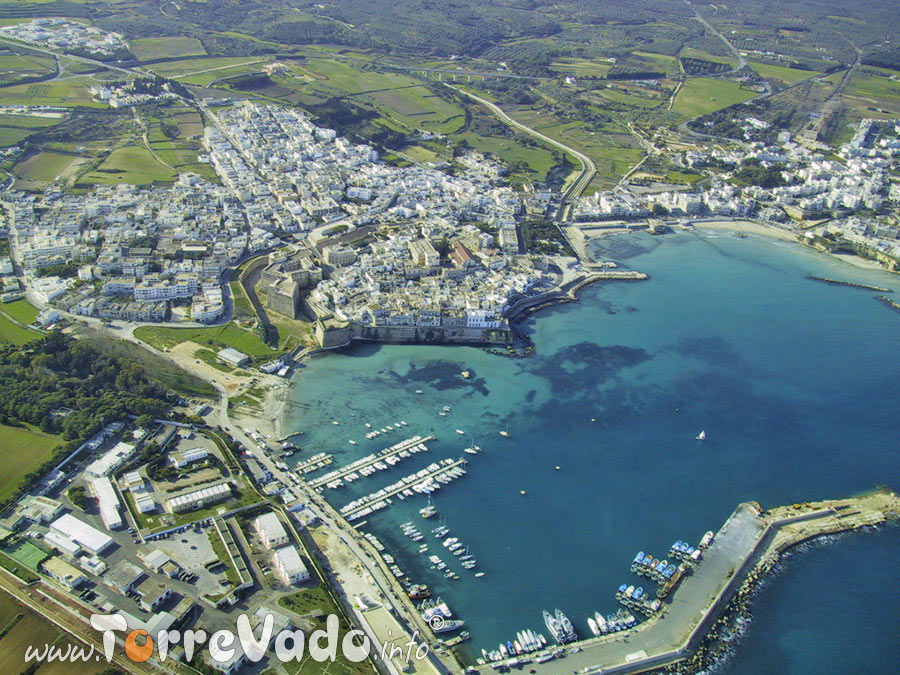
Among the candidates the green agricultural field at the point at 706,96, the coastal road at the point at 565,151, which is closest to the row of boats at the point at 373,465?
the coastal road at the point at 565,151

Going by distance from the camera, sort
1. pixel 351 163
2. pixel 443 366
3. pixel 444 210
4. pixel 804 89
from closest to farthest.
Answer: pixel 443 366
pixel 444 210
pixel 351 163
pixel 804 89

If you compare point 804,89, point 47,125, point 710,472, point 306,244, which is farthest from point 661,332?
point 804,89

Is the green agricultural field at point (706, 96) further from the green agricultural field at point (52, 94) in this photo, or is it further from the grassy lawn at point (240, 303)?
the green agricultural field at point (52, 94)

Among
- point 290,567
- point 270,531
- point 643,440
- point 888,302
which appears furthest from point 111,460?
point 888,302

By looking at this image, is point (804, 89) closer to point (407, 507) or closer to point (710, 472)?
point (710, 472)

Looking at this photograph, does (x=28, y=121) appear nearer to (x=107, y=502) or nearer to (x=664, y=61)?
(x=107, y=502)

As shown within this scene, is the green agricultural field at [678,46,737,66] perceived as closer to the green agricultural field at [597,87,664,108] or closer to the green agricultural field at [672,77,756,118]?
the green agricultural field at [672,77,756,118]

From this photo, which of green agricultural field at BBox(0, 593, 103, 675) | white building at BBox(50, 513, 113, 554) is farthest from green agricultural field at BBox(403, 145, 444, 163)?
green agricultural field at BBox(0, 593, 103, 675)

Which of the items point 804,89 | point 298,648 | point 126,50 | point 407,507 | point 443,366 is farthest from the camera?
point 804,89
